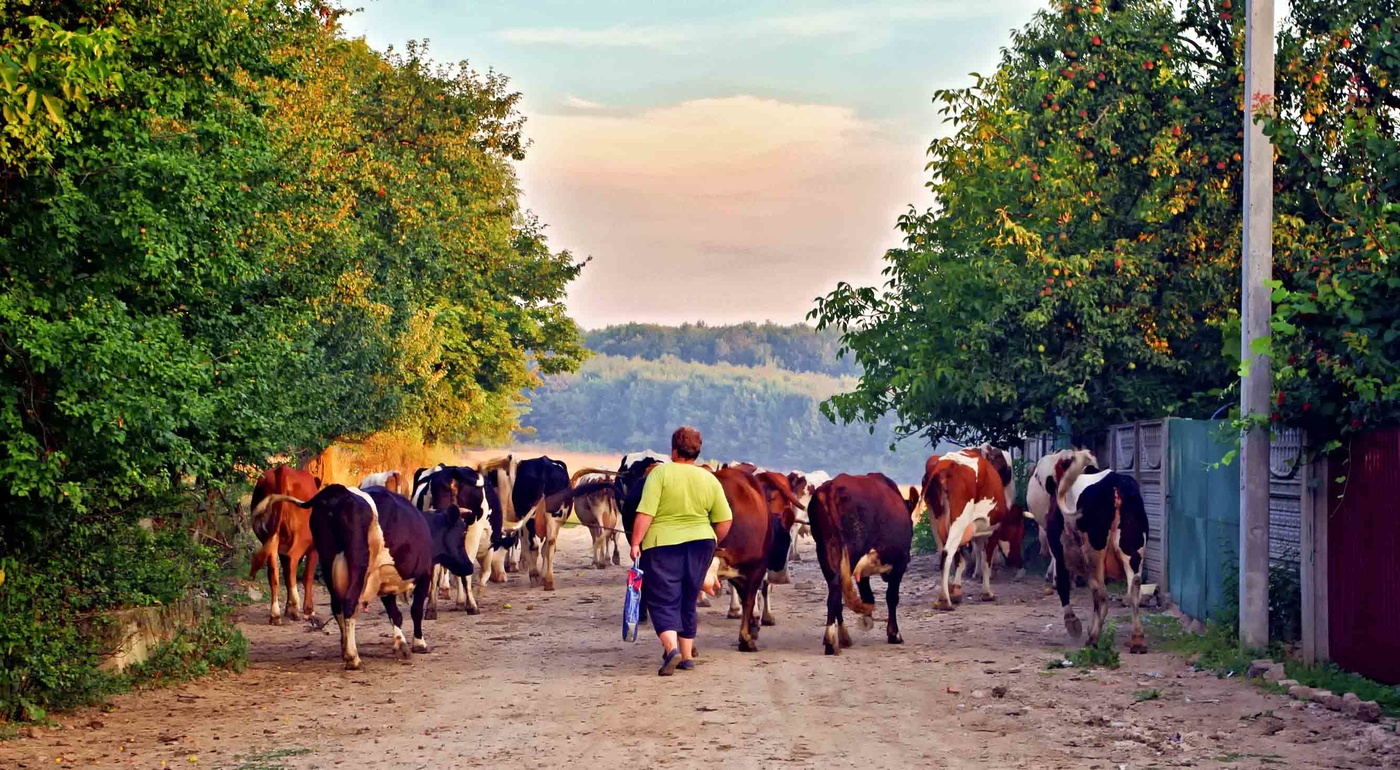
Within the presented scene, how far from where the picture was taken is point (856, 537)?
15.4 meters

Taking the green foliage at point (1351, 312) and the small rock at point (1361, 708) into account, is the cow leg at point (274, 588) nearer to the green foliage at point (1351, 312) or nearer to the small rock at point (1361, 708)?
the green foliage at point (1351, 312)

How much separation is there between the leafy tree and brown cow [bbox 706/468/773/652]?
7112 mm

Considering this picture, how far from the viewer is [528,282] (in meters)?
51.8

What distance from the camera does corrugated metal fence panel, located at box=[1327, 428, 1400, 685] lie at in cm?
1168

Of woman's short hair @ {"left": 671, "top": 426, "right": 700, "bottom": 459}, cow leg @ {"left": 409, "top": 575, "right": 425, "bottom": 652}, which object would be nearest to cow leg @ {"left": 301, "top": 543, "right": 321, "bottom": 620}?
cow leg @ {"left": 409, "top": 575, "right": 425, "bottom": 652}

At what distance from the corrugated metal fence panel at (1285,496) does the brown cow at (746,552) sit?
466 cm

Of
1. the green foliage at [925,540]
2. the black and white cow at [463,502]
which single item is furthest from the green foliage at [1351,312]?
the green foliage at [925,540]

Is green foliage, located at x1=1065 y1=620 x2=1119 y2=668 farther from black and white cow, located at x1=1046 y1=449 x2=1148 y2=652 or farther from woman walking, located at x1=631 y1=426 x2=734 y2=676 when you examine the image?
woman walking, located at x1=631 y1=426 x2=734 y2=676

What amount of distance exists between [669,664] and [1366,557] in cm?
558

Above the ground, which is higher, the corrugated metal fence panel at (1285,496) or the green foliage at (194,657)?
the corrugated metal fence panel at (1285,496)

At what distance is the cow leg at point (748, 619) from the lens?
49.6 ft

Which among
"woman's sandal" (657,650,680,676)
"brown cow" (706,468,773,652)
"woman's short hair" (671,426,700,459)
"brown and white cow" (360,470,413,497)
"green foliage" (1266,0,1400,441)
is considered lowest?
"woman's sandal" (657,650,680,676)

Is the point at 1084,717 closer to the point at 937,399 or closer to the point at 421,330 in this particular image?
the point at 937,399

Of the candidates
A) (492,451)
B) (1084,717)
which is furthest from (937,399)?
(492,451)
